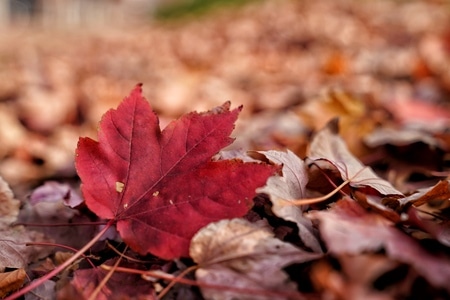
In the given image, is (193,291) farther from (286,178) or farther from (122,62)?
(122,62)

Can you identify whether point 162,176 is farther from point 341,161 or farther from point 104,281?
point 341,161

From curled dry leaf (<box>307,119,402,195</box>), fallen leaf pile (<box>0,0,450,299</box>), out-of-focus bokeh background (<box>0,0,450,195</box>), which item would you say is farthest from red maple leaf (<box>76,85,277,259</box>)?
out-of-focus bokeh background (<box>0,0,450,195</box>)

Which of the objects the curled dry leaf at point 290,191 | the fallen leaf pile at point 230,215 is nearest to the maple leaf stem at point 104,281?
the fallen leaf pile at point 230,215

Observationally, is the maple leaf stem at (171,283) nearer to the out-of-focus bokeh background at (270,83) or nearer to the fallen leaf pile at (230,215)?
the fallen leaf pile at (230,215)

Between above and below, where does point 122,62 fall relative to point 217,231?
below

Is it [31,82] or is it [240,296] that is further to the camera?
[31,82]

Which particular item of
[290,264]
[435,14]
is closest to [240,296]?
[290,264]

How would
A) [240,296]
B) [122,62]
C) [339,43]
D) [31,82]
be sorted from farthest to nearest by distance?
[122,62] → [339,43] → [31,82] → [240,296]

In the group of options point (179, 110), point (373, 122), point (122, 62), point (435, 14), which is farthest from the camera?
point (435, 14)
